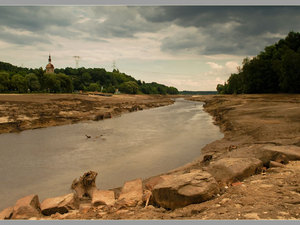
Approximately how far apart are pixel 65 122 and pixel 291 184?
25.0 metres

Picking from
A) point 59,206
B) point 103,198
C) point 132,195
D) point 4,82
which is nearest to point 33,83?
point 4,82

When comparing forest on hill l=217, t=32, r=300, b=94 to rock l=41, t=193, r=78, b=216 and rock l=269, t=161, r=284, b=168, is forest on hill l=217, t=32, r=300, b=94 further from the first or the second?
rock l=41, t=193, r=78, b=216

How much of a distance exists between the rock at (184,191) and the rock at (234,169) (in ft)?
3.14

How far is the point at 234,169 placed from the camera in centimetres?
679

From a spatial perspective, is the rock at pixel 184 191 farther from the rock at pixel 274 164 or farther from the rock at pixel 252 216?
the rock at pixel 274 164

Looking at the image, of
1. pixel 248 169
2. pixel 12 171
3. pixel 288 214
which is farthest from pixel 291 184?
pixel 12 171

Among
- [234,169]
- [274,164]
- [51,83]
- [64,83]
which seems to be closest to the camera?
[234,169]

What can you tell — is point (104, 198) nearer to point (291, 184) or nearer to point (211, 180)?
point (211, 180)

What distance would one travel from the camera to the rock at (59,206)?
20.1 ft

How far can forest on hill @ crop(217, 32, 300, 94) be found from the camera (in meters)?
48.1

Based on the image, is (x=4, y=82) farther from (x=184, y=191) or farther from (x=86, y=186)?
(x=184, y=191)

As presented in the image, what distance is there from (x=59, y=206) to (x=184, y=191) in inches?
140

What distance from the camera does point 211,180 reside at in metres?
5.91

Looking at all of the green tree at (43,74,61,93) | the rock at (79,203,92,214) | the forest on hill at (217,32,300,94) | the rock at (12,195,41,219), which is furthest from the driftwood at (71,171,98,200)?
the green tree at (43,74,61,93)
